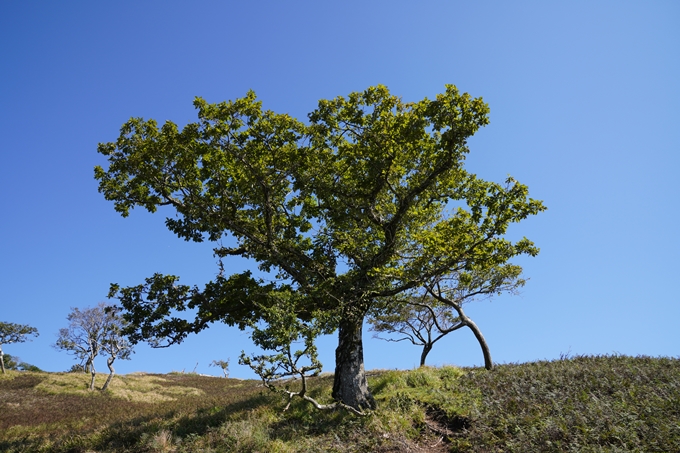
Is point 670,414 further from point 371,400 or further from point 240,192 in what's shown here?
point 240,192

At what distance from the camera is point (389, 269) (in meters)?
15.5

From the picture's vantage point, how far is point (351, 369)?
15.9 meters

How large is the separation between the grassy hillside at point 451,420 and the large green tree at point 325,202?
86.4 inches

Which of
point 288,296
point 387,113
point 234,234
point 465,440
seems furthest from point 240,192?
point 465,440

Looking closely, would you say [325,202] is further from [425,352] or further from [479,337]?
[425,352]

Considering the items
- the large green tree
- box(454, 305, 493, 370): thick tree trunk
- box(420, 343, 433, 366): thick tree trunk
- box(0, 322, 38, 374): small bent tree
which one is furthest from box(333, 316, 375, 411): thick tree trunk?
box(0, 322, 38, 374): small bent tree

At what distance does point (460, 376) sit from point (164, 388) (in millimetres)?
37687

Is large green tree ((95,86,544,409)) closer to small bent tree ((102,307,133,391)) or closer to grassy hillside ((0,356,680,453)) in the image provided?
grassy hillside ((0,356,680,453))

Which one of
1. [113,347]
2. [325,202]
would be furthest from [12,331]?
[325,202]

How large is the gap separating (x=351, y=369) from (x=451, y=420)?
4200 millimetres

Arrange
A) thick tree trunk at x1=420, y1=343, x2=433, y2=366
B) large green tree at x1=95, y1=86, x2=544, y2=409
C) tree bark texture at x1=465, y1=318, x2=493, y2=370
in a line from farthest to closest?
thick tree trunk at x1=420, y1=343, x2=433, y2=366
tree bark texture at x1=465, y1=318, x2=493, y2=370
large green tree at x1=95, y1=86, x2=544, y2=409

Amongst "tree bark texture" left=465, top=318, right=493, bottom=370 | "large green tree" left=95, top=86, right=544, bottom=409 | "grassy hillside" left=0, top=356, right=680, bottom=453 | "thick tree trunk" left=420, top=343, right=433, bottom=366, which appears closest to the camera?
"grassy hillside" left=0, top=356, right=680, bottom=453

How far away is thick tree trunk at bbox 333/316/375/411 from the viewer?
15.3 m

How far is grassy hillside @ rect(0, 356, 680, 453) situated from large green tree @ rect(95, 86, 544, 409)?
2.20 meters
